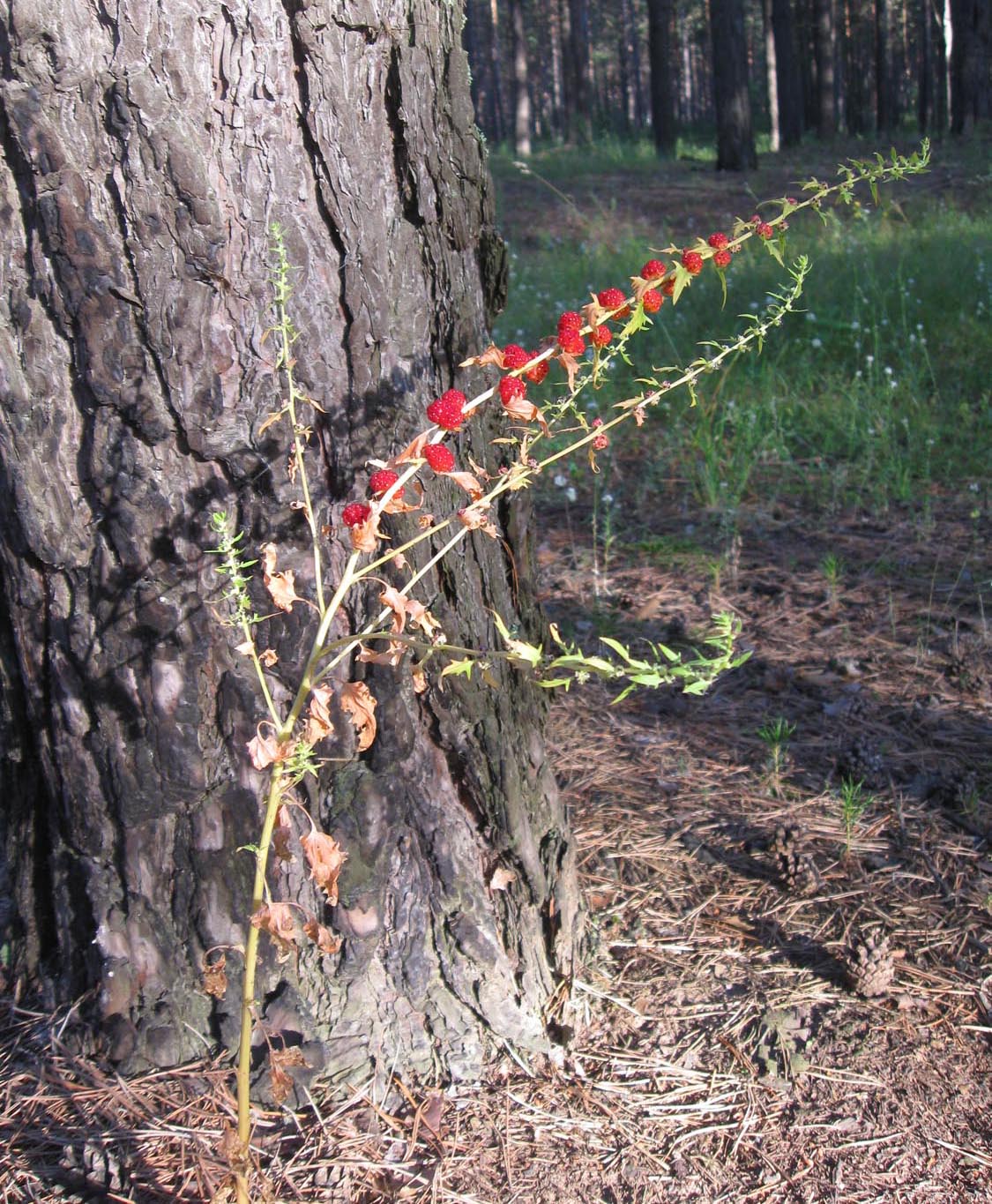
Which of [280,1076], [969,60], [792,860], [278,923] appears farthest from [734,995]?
[969,60]

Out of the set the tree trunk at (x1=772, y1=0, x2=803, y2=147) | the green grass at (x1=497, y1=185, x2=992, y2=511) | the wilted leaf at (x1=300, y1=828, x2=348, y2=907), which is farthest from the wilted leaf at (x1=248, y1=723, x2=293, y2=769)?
the tree trunk at (x1=772, y1=0, x2=803, y2=147)

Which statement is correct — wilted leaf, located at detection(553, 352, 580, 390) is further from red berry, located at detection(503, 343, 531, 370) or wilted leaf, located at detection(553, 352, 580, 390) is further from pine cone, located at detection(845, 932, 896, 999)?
pine cone, located at detection(845, 932, 896, 999)

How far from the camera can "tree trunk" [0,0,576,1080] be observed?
1272 millimetres

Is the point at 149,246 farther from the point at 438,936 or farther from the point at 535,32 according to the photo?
the point at 535,32

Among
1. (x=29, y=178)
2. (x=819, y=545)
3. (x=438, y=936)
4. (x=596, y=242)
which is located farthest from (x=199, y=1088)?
(x=596, y=242)

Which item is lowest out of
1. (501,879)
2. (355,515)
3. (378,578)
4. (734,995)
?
(734,995)

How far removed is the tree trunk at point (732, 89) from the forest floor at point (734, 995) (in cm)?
1405

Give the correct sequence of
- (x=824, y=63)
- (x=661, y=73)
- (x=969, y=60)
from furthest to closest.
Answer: (x=824, y=63) → (x=661, y=73) → (x=969, y=60)

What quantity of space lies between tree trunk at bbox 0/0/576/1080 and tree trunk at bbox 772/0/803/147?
2101cm

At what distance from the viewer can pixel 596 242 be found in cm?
888

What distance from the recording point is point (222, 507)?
1378mm

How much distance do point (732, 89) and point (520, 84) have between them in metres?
10.1

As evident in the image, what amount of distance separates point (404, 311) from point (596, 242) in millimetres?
8025

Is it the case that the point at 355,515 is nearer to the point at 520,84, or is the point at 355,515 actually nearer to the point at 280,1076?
the point at 280,1076
